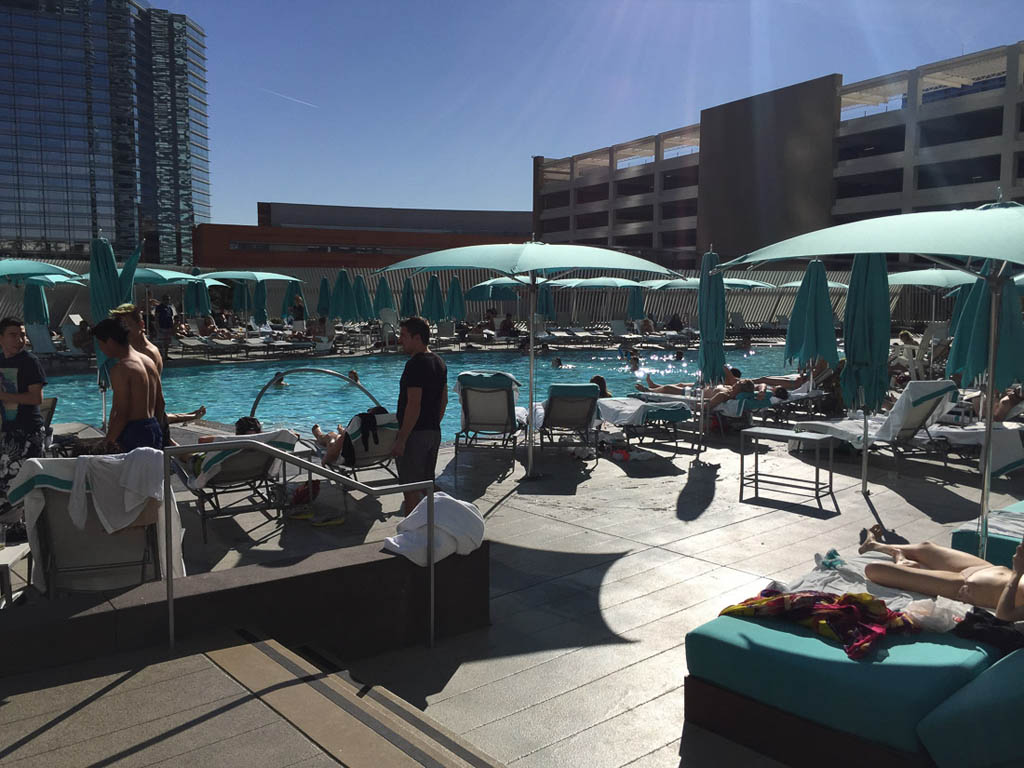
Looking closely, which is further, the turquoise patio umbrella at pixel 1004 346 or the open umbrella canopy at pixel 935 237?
the turquoise patio umbrella at pixel 1004 346

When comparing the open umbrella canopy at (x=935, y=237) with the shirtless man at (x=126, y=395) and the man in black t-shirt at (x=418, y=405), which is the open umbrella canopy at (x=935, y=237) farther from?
the shirtless man at (x=126, y=395)

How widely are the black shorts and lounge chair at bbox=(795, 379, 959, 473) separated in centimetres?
459

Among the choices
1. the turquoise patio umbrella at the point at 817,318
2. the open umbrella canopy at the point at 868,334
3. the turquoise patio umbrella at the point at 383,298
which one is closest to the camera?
the open umbrella canopy at the point at 868,334

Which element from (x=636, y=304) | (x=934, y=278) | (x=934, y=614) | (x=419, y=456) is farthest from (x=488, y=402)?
(x=636, y=304)

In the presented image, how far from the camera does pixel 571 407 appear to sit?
27.9ft

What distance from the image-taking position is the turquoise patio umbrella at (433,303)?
80.5ft

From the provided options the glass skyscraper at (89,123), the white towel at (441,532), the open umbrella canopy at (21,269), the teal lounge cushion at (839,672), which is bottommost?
the teal lounge cushion at (839,672)

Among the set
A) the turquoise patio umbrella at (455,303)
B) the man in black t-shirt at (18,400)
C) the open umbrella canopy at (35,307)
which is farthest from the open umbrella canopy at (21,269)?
the turquoise patio umbrella at (455,303)

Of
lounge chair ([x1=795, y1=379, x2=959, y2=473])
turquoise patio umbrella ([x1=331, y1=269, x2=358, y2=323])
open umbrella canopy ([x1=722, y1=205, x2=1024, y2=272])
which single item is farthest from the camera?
turquoise patio umbrella ([x1=331, y1=269, x2=358, y2=323])

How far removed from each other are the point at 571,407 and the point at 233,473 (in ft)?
12.9

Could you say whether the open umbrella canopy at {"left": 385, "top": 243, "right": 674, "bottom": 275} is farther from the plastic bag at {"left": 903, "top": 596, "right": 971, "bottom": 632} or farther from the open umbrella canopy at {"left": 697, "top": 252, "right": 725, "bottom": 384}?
the plastic bag at {"left": 903, "top": 596, "right": 971, "bottom": 632}

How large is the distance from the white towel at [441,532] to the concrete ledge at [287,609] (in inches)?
2.2

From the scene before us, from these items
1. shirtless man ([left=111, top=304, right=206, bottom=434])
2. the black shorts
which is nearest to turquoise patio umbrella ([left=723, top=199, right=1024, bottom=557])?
the black shorts

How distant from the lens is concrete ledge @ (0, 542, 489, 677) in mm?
3018
